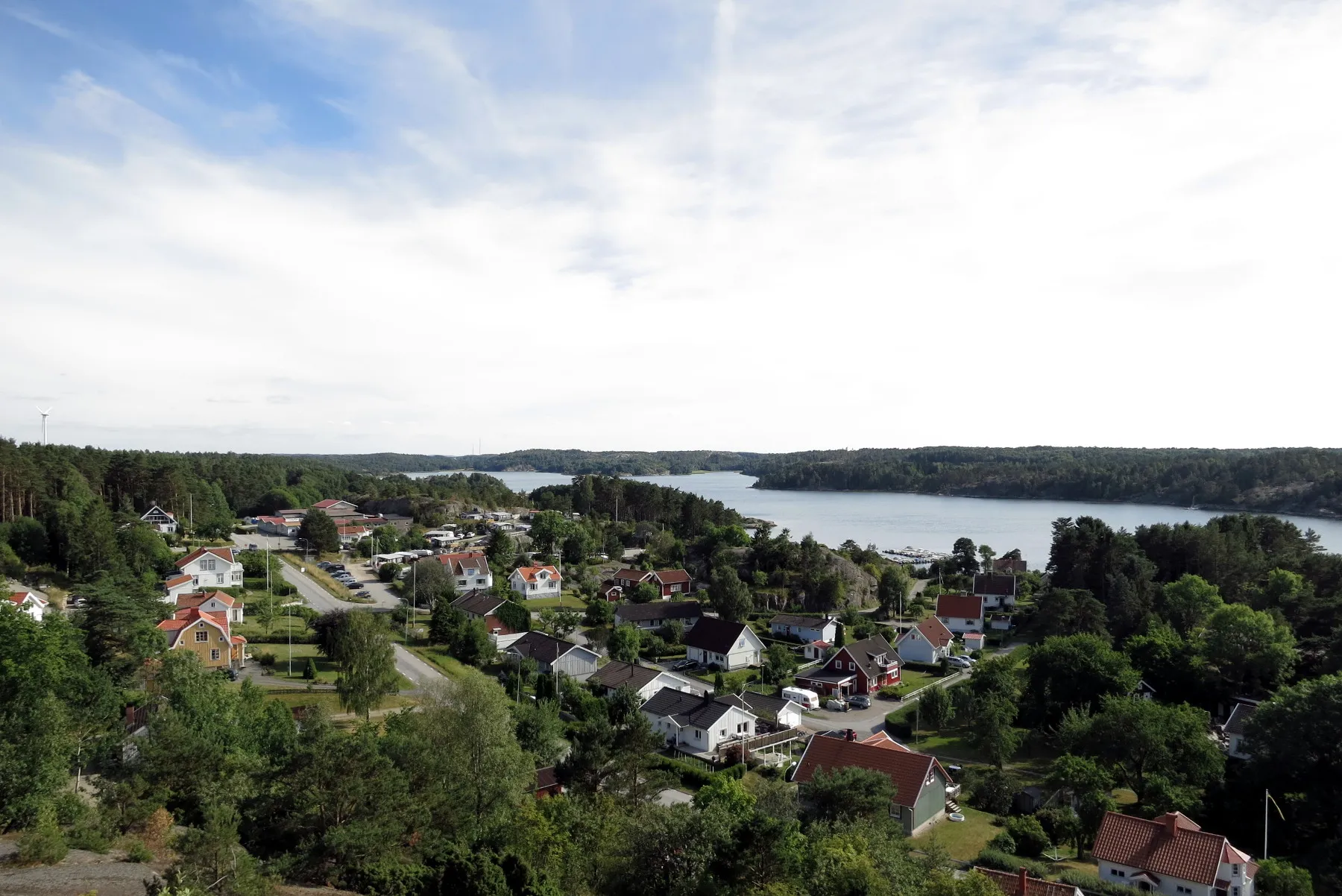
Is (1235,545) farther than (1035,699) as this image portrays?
Yes

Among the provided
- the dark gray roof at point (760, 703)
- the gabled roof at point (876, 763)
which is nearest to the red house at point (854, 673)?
the dark gray roof at point (760, 703)

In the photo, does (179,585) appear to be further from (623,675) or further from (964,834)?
(964,834)

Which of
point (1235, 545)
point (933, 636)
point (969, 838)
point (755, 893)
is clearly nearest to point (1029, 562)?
point (1235, 545)

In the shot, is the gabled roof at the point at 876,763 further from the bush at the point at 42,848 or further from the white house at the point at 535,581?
the white house at the point at 535,581

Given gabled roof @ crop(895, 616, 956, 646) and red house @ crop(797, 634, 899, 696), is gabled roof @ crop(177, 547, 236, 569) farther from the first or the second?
gabled roof @ crop(895, 616, 956, 646)

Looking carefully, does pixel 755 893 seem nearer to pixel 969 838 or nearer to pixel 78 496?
pixel 969 838
